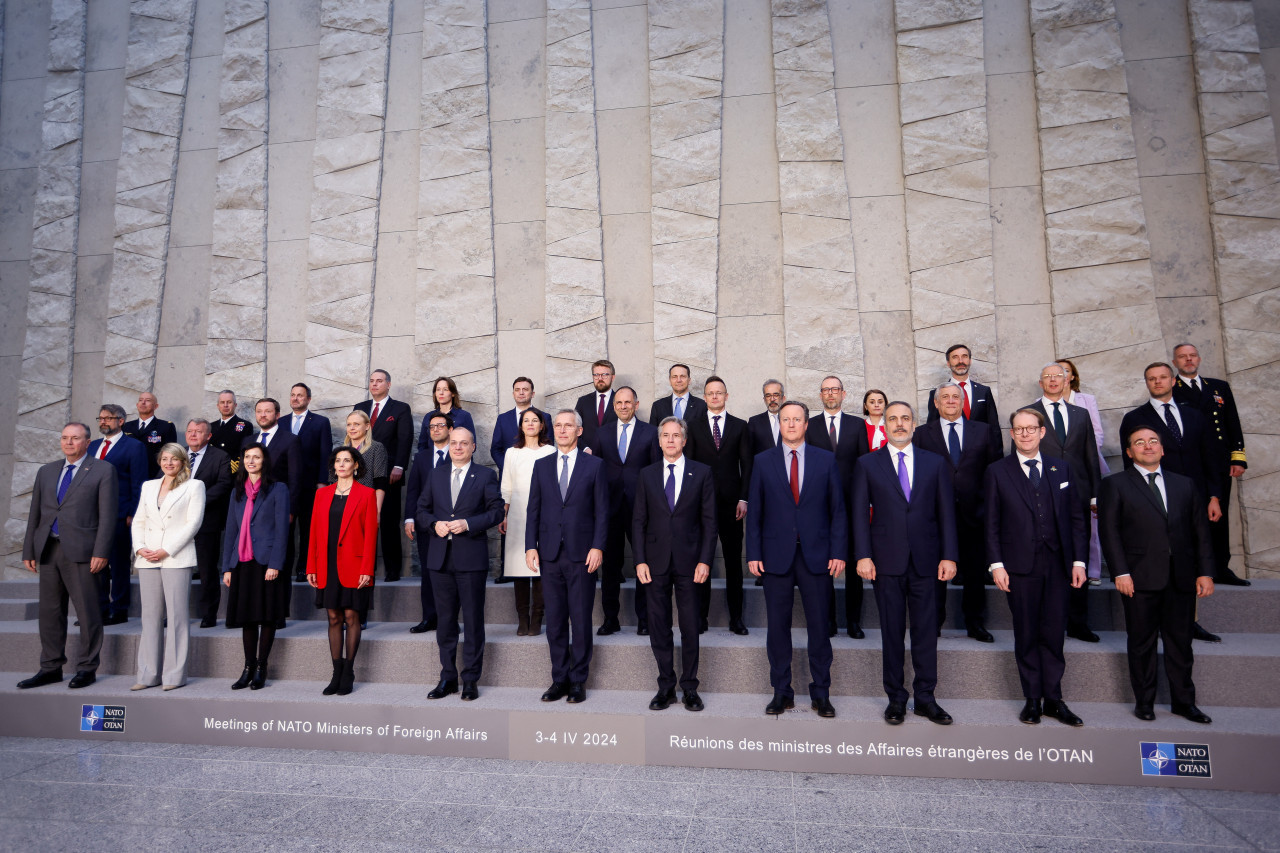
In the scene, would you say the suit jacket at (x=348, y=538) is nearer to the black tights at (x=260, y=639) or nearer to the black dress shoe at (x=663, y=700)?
the black tights at (x=260, y=639)

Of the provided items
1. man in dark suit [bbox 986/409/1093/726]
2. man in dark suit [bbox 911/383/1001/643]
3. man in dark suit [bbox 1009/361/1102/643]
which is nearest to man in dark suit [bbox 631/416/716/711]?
man in dark suit [bbox 911/383/1001/643]

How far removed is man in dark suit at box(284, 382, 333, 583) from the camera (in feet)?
17.4

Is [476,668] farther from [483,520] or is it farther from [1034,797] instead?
[1034,797]

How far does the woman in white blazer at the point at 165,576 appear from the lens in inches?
170

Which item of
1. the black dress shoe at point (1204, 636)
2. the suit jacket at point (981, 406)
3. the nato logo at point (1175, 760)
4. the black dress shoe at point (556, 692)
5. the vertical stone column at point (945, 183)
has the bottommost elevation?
the nato logo at point (1175, 760)

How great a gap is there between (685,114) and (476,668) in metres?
4.93

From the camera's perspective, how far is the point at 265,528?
4348 mm

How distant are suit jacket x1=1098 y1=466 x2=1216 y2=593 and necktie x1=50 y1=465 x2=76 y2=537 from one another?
5.97 meters

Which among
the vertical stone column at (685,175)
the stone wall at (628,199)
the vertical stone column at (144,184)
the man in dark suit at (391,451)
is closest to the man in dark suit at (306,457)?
the man in dark suit at (391,451)

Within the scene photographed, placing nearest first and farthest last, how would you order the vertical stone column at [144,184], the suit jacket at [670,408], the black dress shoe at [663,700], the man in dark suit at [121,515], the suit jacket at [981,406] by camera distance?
the black dress shoe at [663,700] → the suit jacket at [981,406] → the suit jacket at [670,408] → the man in dark suit at [121,515] → the vertical stone column at [144,184]

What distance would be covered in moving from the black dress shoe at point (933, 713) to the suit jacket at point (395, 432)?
3.91 m

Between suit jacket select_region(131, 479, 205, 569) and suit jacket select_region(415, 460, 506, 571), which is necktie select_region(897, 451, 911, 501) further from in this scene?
suit jacket select_region(131, 479, 205, 569)

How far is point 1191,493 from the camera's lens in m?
3.59

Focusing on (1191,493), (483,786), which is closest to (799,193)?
(1191,493)
